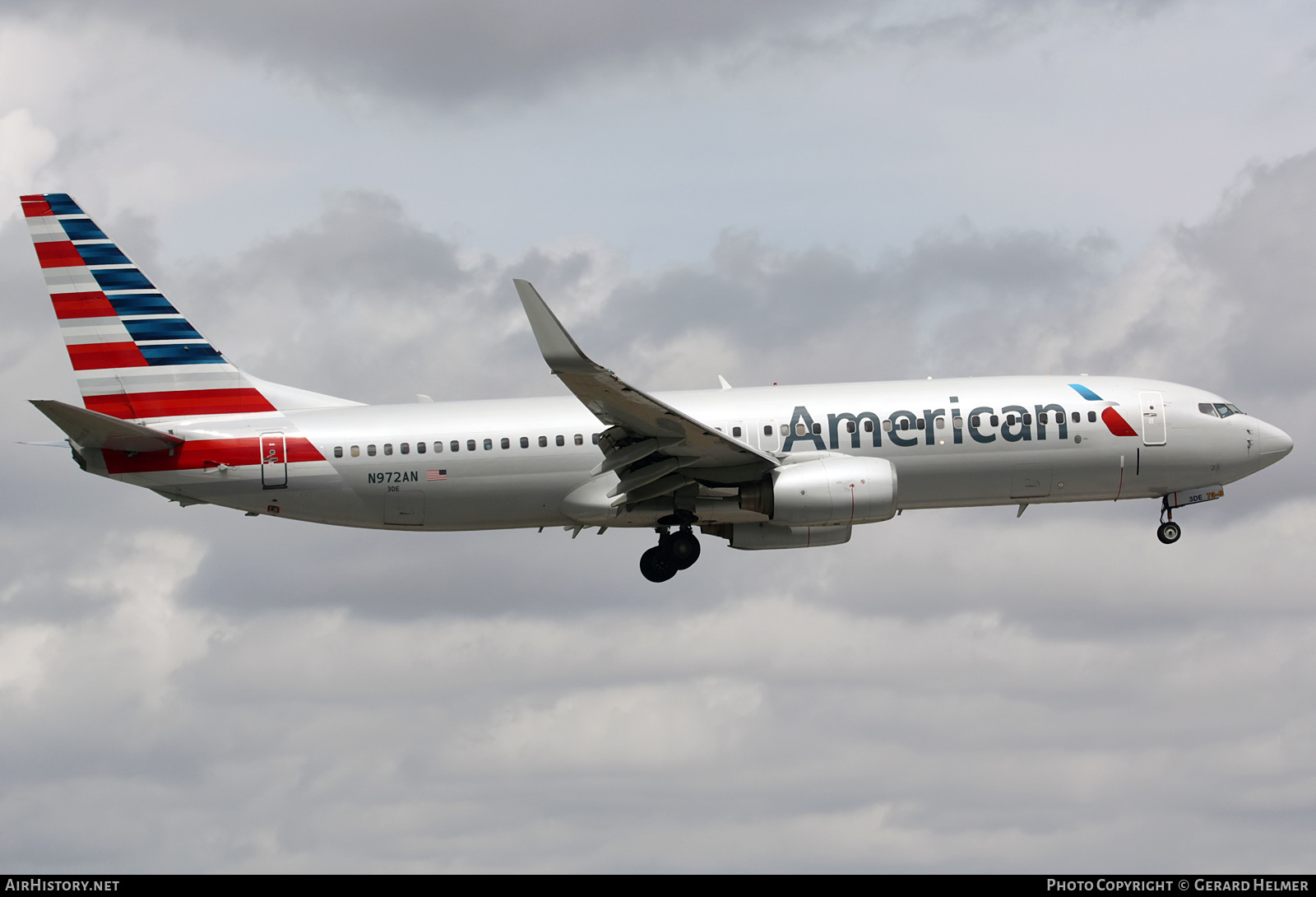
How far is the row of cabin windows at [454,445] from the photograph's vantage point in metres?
44.8

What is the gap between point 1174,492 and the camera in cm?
4806

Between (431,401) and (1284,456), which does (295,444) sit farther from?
(1284,456)

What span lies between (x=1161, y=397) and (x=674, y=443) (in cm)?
1625

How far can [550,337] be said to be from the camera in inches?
1510

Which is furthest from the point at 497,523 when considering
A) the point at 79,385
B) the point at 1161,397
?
the point at 1161,397

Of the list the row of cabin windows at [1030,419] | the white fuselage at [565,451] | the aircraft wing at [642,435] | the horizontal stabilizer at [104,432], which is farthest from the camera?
the row of cabin windows at [1030,419]

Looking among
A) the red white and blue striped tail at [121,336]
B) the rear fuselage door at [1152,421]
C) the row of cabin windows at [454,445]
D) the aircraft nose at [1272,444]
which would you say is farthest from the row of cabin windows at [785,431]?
the aircraft nose at [1272,444]

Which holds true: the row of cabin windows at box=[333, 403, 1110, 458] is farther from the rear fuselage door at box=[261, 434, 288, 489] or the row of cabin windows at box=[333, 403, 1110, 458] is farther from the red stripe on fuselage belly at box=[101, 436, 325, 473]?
the rear fuselage door at box=[261, 434, 288, 489]

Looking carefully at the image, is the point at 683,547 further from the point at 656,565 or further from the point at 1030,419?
the point at 1030,419

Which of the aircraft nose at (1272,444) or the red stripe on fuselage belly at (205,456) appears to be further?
the aircraft nose at (1272,444)

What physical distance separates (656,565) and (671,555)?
22.5 inches

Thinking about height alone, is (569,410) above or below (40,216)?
below

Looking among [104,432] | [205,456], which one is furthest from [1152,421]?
[104,432]

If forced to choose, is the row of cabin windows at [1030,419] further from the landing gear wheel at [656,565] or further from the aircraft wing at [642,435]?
the landing gear wheel at [656,565]
